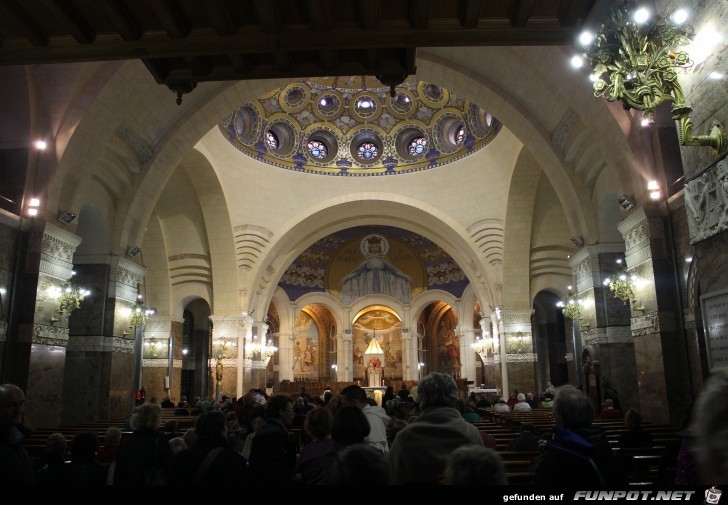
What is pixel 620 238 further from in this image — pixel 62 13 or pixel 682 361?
pixel 62 13

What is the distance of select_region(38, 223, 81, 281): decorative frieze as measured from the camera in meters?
9.53

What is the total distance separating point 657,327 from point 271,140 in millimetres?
17481

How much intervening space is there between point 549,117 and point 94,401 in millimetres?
11581

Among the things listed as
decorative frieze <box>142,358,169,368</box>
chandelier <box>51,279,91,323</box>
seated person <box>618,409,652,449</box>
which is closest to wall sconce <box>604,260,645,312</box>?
seated person <box>618,409,652,449</box>

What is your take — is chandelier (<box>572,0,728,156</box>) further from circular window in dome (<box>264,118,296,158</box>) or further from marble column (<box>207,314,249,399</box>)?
circular window in dome (<box>264,118,296,158</box>)

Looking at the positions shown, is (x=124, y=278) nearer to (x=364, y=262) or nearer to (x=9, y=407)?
(x=9, y=407)

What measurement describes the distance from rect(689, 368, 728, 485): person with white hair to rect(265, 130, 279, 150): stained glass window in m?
22.1

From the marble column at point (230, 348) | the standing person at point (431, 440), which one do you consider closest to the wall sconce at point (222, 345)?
the marble column at point (230, 348)

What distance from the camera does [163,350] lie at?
19062 mm

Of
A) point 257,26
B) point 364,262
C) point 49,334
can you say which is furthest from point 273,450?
point 364,262

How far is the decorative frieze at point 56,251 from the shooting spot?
9.53m

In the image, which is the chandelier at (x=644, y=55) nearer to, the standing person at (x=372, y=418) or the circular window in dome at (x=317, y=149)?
the standing person at (x=372, y=418)

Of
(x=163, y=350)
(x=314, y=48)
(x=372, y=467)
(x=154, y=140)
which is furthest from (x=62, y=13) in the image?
(x=163, y=350)

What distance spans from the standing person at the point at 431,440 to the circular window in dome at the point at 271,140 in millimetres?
20760
